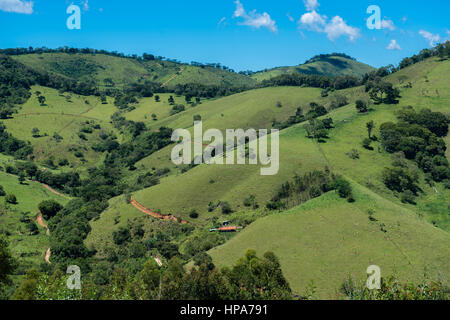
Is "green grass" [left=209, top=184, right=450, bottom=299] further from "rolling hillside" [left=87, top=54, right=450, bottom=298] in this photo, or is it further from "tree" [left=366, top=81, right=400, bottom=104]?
"tree" [left=366, top=81, right=400, bottom=104]

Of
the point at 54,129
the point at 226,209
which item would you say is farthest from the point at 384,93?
the point at 54,129

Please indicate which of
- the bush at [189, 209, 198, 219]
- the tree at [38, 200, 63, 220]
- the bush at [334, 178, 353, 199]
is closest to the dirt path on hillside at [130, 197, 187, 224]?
the bush at [189, 209, 198, 219]

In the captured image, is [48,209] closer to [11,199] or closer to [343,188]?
[11,199]

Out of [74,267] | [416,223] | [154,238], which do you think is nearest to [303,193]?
[416,223]

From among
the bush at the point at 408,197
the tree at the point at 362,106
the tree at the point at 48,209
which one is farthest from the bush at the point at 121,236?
the tree at the point at 362,106

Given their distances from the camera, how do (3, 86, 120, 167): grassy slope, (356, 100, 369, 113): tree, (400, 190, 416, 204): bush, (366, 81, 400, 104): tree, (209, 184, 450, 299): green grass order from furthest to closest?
(3, 86, 120, 167): grassy slope → (366, 81, 400, 104): tree → (356, 100, 369, 113): tree → (400, 190, 416, 204): bush → (209, 184, 450, 299): green grass

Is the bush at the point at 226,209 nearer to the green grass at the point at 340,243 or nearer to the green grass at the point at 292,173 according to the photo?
the green grass at the point at 292,173
